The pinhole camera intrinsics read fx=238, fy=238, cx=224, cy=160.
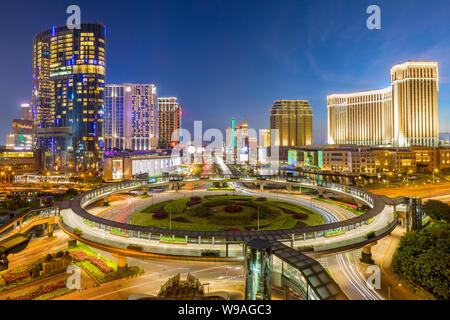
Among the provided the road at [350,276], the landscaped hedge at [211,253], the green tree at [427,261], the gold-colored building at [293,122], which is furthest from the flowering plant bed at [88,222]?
the gold-colored building at [293,122]

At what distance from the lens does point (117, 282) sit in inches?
617

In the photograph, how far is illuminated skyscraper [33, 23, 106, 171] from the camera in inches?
3447

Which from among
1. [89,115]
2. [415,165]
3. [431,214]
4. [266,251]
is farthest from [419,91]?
[89,115]

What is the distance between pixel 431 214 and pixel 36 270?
3842 centimetres

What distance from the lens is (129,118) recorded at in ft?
515

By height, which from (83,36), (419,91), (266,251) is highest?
(83,36)

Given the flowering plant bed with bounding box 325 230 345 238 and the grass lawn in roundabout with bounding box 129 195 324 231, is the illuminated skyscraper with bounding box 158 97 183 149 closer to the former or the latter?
the grass lawn in roundabout with bounding box 129 195 324 231

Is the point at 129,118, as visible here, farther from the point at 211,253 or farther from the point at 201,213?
the point at 211,253

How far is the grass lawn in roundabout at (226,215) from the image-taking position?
2455 centimetres

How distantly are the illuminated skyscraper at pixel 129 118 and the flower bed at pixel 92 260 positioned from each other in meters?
143

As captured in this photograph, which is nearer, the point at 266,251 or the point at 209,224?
the point at 266,251

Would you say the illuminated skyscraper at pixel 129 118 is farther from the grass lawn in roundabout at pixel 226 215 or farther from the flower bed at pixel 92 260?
the flower bed at pixel 92 260

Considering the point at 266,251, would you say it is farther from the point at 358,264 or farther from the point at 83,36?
the point at 83,36

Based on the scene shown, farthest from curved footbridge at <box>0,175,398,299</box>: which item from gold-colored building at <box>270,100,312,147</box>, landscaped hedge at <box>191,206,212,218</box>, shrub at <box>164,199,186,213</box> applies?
gold-colored building at <box>270,100,312,147</box>
